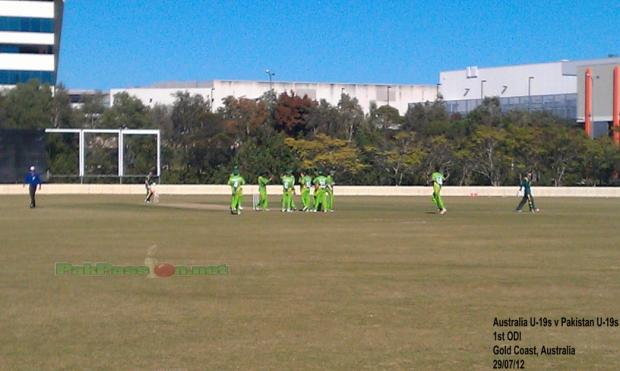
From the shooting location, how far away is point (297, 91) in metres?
121

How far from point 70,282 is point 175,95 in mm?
96230

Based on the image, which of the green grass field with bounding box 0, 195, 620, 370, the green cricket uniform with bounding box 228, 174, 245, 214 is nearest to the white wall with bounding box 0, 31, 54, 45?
the green cricket uniform with bounding box 228, 174, 245, 214

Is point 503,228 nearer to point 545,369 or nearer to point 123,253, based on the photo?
point 123,253

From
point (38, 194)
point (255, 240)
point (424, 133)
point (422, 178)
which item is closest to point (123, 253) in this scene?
point (255, 240)

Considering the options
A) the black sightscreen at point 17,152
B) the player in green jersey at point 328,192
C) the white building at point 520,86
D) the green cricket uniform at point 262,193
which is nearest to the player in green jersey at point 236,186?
the green cricket uniform at point 262,193

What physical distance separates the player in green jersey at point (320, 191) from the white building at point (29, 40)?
53.9 metres

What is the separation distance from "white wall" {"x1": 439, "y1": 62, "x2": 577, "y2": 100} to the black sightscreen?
5877 centimetres

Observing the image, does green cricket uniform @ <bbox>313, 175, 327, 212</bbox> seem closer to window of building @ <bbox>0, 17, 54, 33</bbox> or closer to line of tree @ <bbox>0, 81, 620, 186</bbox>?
line of tree @ <bbox>0, 81, 620, 186</bbox>

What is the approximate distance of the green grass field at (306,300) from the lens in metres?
11.1

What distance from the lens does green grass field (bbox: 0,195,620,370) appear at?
36.6 ft

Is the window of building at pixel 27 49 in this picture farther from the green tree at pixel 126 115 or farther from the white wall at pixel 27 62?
the green tree at pixel 126 115

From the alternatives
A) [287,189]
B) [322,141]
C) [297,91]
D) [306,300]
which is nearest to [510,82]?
[297,91]

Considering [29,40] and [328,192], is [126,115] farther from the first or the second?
[328,192]

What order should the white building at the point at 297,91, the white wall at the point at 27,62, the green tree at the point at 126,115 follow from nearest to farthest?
the white wall at the point at 27,62
the green tree at the point at 126,115
the white building at the point at 297,91
